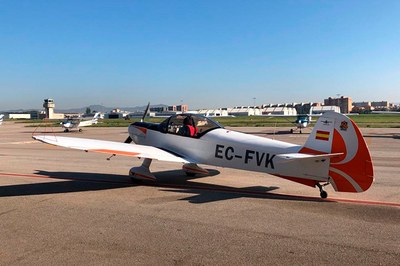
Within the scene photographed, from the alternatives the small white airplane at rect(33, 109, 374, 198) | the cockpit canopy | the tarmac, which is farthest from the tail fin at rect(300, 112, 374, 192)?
the cockpit canopy

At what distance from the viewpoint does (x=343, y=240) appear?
16.4 feet

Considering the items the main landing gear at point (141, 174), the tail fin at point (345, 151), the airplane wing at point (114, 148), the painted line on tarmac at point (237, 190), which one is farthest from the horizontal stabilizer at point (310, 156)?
the main landing gear at point (141, 174)

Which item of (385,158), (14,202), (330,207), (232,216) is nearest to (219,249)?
(232,216)

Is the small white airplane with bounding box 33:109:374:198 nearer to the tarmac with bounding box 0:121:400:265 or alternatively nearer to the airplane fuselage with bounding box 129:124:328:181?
the airplane fuselage with bounding box 129:124:328:181

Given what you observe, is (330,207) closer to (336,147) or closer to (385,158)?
(336,147)

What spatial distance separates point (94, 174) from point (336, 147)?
24.8 feet

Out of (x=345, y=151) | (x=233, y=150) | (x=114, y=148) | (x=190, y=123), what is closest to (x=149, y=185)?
(x=114, y=148)

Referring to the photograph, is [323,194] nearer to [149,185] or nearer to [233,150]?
[233,150]

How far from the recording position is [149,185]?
9430 mm

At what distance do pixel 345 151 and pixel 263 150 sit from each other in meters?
1.72

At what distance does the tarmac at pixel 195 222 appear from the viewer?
4508 millimetres

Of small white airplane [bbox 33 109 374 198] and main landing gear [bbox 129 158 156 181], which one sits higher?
small white airplane [bbox 33 109 374 198]

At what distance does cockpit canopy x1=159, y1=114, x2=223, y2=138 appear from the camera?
30.5ft

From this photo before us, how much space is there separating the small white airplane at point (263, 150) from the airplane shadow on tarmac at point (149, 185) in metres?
0.52
